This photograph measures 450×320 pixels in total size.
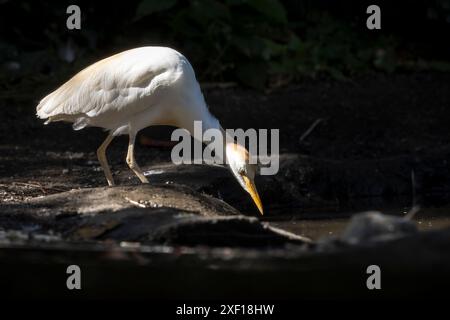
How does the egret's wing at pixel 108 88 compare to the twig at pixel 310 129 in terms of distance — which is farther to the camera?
the twig at pixel 310 129

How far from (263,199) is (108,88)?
1683mm

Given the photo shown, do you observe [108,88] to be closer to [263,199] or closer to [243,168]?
[243,168]

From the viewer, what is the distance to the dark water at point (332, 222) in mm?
6379

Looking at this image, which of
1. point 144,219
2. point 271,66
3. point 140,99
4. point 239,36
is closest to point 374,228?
point 144,219

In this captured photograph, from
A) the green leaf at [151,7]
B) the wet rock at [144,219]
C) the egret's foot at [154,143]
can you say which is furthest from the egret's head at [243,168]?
the green leaf at [151,7]

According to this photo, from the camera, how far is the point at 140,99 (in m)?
6.75

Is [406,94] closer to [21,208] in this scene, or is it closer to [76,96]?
[76,96]

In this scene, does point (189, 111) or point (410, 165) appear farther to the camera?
point (410, 165)

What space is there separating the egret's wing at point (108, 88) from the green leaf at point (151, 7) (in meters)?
3.89

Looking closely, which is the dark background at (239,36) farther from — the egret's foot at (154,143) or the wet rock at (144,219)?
the wet rock at (144,219)

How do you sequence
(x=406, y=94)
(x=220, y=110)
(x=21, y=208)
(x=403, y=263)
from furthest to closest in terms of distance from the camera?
(x=406, y=94)
(x=220, y=110)
(x=21, y=208)
(x=403, y=263)

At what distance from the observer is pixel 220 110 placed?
10172mm
